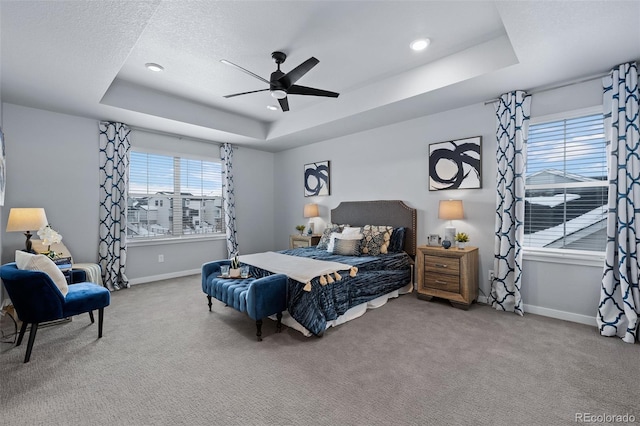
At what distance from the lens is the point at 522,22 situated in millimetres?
2178

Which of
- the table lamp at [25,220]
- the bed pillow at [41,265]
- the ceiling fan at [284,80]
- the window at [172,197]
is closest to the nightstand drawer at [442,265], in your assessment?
the ceiling fan at [284,80]

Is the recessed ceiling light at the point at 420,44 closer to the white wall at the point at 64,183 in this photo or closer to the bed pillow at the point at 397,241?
the bed pillow at the point at 397,241

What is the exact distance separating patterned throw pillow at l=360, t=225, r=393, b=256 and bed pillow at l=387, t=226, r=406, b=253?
0.31ft

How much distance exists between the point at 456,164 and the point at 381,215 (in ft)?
4.50

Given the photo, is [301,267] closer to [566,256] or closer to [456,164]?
[456,164]

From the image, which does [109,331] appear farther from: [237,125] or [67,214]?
[237,125]

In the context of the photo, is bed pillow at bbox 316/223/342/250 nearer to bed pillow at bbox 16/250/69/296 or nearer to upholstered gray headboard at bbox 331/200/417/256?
upholstered gray headboard at bbox 331/200/417/256

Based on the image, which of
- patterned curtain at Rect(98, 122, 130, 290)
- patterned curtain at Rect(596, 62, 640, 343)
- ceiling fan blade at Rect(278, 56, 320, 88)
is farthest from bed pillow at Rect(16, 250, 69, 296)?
patterned curtain at Rect(596, 62, 640, 343)

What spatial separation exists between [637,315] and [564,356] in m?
0.97

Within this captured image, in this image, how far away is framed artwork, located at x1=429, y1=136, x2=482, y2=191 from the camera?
382 centimetres

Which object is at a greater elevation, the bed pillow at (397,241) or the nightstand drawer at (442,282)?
the bed pillow at (397,241)

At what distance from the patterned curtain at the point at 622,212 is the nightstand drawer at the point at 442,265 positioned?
1324mm

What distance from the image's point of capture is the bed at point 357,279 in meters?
2.80

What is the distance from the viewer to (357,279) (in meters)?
3.34
